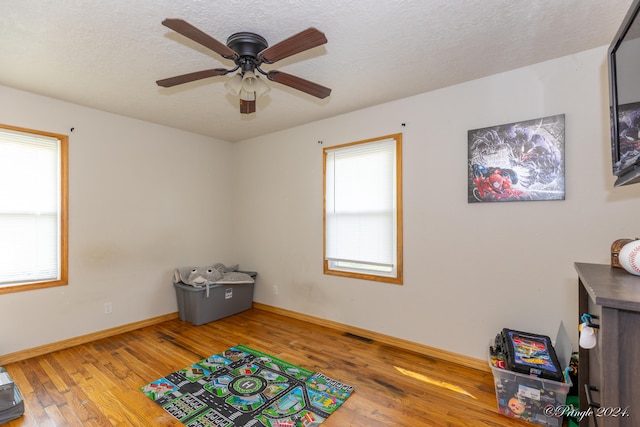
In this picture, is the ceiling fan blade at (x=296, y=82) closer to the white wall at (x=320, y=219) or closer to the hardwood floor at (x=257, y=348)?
the white wall at (x=320, y=219)

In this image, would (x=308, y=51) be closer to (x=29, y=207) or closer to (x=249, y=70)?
(x=249, y=70)

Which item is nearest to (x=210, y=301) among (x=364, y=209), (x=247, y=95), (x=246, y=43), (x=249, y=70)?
(x=364, y=209)

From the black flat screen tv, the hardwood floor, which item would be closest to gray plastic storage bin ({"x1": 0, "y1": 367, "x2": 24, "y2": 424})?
the hardwood floor

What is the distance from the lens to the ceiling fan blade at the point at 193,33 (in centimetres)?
137

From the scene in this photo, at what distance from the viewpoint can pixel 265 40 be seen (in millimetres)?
1957

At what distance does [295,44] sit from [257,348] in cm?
270

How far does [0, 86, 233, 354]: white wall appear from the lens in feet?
9.45

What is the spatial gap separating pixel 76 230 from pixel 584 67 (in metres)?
4.72

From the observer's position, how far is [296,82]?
6.57 ft

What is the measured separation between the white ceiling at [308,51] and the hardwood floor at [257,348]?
2488 millimetres

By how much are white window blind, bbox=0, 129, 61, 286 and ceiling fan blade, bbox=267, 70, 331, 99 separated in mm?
2650

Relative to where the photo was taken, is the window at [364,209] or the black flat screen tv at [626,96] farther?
the window at [364,209]

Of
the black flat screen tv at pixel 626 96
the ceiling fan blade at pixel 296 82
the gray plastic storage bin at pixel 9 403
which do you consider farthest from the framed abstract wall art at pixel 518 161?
the gray plastic storage bin at pixel 9 403

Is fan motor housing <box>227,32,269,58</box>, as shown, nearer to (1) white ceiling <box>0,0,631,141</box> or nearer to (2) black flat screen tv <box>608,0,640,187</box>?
(1) white ceiling <box>0,0,631,141</box>
